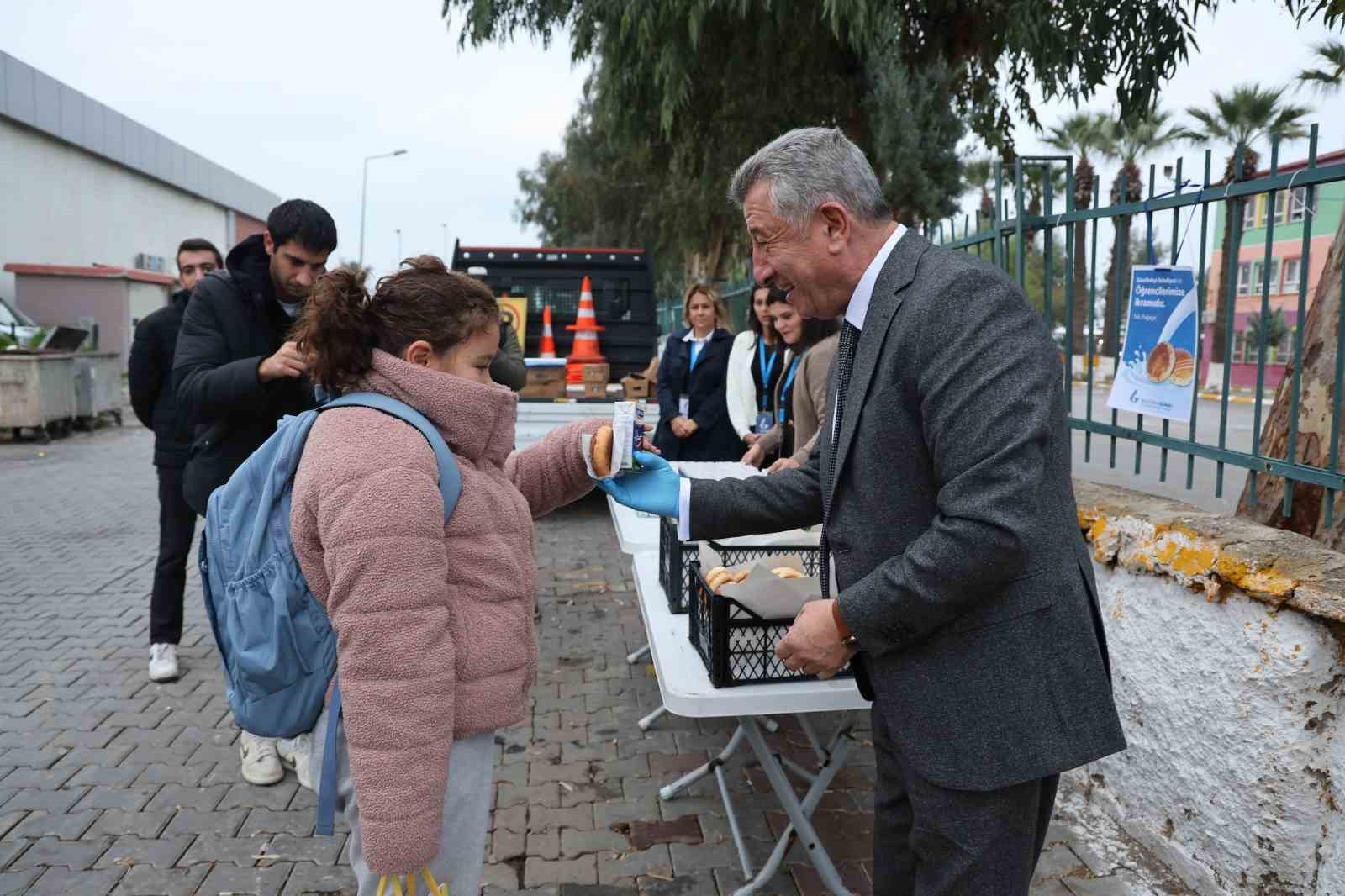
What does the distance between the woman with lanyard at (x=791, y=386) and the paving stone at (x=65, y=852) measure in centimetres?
321

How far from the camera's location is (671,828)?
3324mm

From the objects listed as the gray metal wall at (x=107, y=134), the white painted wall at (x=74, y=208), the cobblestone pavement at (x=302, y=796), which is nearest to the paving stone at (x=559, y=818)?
the cobblestone pavement at (x=302, y=796)

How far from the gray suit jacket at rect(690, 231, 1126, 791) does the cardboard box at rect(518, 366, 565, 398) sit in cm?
718

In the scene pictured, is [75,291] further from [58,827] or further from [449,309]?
[449,309]

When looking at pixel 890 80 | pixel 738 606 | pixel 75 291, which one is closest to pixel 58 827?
pixel 738 606

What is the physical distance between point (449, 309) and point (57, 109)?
32.1 metres

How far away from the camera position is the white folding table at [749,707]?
2342 mm

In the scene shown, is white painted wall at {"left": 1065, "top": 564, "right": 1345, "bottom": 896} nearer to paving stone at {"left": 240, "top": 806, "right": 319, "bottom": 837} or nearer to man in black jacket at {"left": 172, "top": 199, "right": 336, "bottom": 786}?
paving stone at {"left": 240, "top": 806, "right": 319, "bottom": 837}

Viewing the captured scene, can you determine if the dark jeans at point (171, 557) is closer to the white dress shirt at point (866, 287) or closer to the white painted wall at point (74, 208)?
the white dress shirt at point (866, 287)

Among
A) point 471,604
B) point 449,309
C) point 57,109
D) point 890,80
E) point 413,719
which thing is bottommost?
point 413,719

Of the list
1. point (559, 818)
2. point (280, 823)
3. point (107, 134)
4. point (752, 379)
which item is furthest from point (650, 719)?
point (107, 134)

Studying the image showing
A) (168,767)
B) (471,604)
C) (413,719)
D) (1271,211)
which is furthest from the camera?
(168,767)

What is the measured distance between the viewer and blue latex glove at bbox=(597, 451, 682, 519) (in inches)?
95.8

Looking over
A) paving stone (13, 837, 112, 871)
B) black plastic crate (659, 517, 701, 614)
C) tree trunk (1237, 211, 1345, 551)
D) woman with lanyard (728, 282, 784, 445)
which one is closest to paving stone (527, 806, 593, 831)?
black plastic crate (659, 517, 701, 614)
